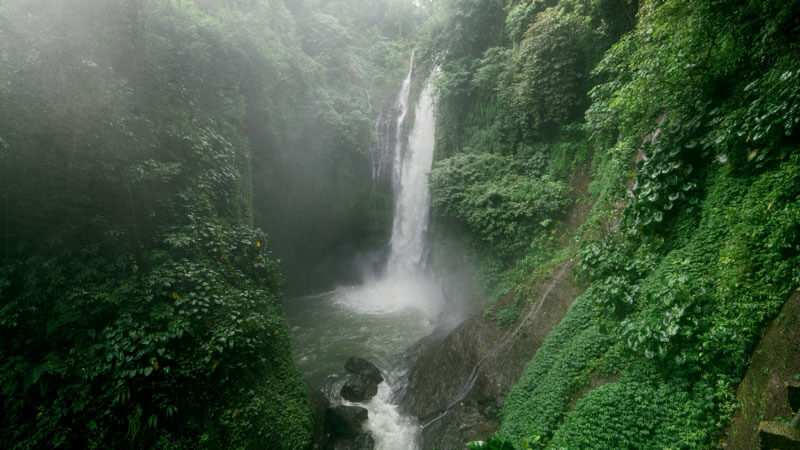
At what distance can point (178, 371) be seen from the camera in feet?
16.1

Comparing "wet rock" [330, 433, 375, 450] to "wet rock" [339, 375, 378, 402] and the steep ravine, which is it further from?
"wet rock" [339, 375, 378, 402]

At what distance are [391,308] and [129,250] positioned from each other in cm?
1031

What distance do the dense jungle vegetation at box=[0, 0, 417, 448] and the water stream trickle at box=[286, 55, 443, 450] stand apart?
7.25 ft

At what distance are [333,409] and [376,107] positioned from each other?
15.1 metres

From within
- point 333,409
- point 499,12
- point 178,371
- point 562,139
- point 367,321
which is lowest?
point 367,321

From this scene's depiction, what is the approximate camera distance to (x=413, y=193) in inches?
612

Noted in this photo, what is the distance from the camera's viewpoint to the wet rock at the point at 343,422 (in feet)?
21.9

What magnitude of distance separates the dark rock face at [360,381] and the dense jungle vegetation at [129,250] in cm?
193

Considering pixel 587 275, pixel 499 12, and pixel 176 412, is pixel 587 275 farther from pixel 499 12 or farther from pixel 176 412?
pixel 499 12

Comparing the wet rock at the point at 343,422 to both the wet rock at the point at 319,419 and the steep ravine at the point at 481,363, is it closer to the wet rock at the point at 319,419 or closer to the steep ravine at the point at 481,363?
the wet rock at the point at 319,419

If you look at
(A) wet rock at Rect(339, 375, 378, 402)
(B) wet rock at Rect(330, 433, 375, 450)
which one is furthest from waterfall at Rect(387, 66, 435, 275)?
(B) wet rock at Rect(330, 433, 375, 450)

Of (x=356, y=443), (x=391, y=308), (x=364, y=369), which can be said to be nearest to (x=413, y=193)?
(x=391, y=308)

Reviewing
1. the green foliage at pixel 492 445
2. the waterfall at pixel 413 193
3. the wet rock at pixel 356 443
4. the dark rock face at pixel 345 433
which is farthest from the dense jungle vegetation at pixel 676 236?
the waterfall at pixel 413 193

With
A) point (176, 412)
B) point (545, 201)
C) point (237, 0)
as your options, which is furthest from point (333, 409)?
point (237, 0)
